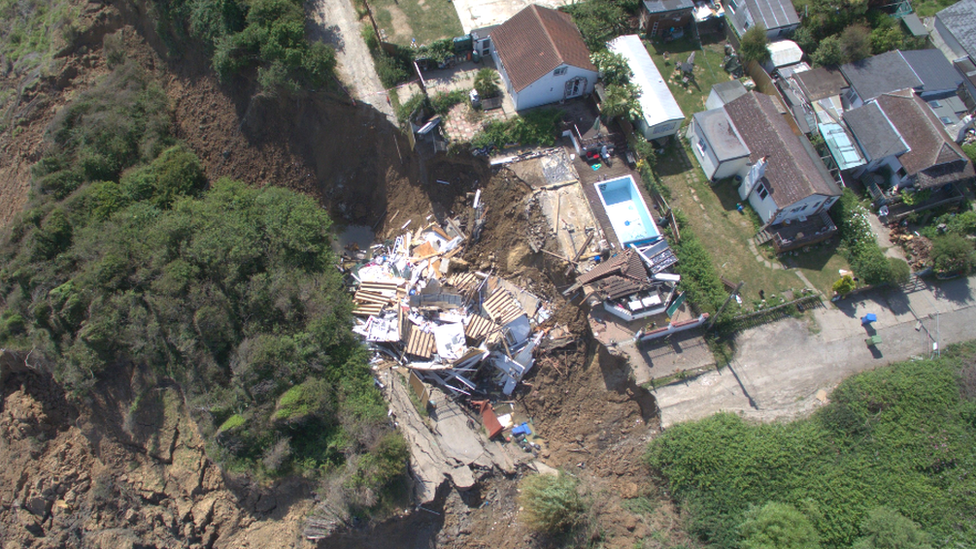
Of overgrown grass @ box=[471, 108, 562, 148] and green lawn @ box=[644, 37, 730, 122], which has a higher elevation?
overgrown grass @ box=[471, 108, 562, 148]

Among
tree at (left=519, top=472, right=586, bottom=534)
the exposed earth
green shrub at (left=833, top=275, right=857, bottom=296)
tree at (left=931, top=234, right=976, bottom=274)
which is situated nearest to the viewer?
tree at (left=519, top=472, right=586, bottom=534)

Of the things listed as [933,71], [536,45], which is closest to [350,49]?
[536,45]

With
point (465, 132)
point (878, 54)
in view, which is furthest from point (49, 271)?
point (878, 54)

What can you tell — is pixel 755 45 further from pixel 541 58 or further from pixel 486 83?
pixel 486 83

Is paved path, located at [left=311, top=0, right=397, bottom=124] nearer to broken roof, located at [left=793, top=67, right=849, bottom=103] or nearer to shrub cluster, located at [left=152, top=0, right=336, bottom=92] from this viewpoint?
shrub cluster, located at [left=152, top=0, right=336, bottom=92]

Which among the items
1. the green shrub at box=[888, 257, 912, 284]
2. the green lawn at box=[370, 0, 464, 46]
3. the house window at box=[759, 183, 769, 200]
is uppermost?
the green lawn at box=[370, 0, 464, 46]

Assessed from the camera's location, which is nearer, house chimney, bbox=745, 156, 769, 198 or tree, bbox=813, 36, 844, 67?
house chimney, bbox=745, 156, 769, 198

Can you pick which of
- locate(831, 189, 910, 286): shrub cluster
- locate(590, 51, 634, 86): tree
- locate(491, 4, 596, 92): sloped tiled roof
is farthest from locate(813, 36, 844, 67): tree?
locate(491, 4, 596, 92): sloped tiled roof

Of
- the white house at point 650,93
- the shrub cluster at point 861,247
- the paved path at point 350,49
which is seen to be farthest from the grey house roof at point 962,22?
the paved path at point 350,49
